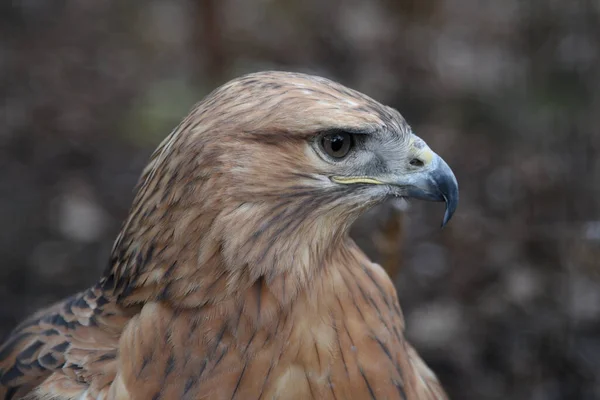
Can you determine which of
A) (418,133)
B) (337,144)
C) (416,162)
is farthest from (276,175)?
(418,133)

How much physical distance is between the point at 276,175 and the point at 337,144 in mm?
205

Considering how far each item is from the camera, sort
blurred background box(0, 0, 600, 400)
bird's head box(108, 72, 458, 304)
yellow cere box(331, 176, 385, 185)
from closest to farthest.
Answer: bird's head box(108, 72, 458, 304)
yellow cere box(331, 176, 385, 185)
blurred background box(0, 0, 600, 400)

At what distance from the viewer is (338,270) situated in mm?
2658

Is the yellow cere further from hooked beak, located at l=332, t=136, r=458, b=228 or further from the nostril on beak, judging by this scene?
the nostril on beak

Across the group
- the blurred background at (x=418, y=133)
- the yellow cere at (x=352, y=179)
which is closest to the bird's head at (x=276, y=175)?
the yellow cere at (x=352, y=179)

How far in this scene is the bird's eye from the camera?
7.99ft

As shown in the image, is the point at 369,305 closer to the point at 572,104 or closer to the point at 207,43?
the point at 572,104

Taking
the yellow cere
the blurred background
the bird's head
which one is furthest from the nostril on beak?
the blurred background

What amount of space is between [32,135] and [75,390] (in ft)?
16.8

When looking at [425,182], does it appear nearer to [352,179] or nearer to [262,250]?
[352,179]

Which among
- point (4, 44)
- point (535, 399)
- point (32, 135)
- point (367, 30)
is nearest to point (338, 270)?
point (535, 399)

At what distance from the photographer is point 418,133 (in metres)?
7.04

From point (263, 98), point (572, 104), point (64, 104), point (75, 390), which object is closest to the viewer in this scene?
point (263, 98)

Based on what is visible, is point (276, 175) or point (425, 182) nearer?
point (276, 175)
